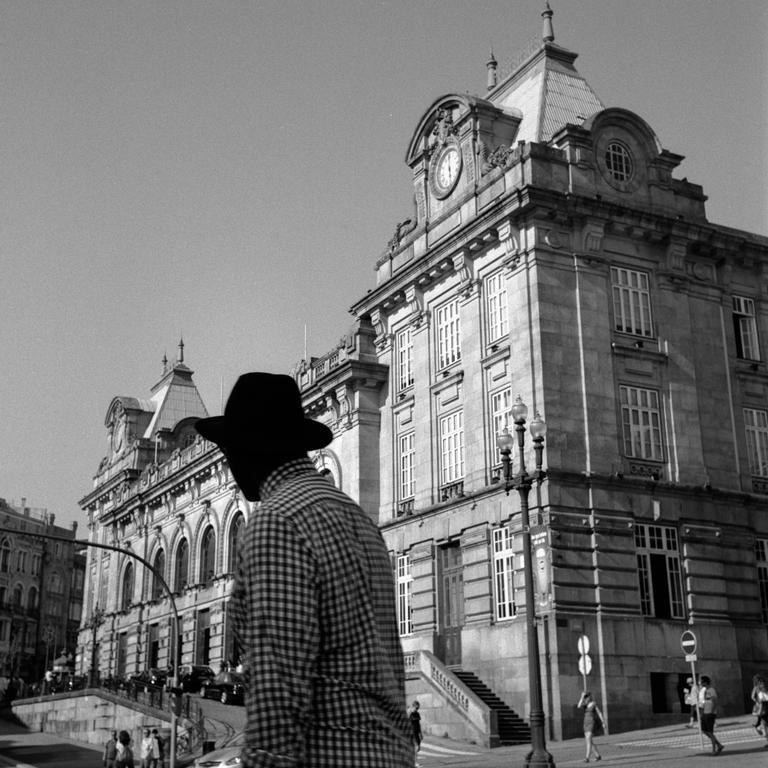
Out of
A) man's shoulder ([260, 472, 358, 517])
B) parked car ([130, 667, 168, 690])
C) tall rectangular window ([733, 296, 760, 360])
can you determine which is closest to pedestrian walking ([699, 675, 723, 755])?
tall rectangular window ([733, 296, 760, 360])

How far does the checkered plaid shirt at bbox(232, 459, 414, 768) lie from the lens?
3482 millimetres

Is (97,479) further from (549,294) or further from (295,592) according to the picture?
(295,592)

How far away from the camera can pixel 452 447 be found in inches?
1544

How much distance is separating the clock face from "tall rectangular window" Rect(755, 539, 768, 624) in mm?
17056

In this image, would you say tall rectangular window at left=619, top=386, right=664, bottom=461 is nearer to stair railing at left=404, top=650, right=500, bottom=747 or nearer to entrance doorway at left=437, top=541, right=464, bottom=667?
entrance doorway at left=437, top=541, right=464, bottom=667

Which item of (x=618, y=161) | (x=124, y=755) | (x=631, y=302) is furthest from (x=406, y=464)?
(x=124, y=755)

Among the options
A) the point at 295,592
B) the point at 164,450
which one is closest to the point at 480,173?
the point at 295,592

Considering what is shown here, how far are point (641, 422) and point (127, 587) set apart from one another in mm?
47500

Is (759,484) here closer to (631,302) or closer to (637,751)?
(631,302)

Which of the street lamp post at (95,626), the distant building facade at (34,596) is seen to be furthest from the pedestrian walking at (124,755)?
the distant building facade at (34,596)

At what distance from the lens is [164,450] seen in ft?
246

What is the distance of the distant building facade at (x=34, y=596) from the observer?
98250mm

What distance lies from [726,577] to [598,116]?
1651 centimetres

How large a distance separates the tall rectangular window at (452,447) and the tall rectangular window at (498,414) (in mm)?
1950
